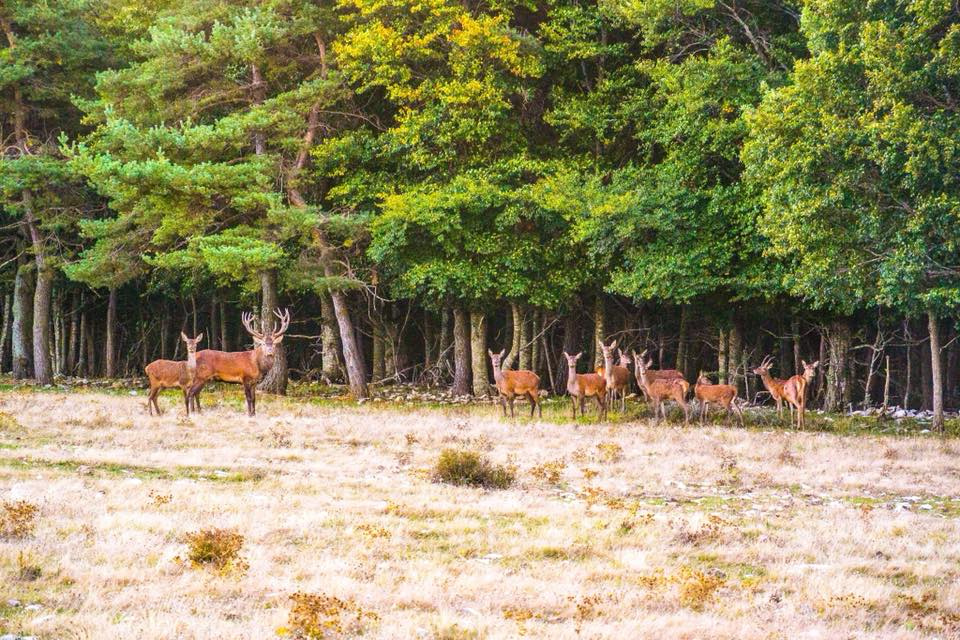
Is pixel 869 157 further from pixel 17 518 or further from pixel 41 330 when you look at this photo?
pixel 41 330

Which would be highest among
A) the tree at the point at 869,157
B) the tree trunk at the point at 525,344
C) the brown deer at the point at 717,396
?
the tree at the point at 869,157

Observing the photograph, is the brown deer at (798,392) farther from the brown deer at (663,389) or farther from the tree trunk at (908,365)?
the tree trunk at (908,365)

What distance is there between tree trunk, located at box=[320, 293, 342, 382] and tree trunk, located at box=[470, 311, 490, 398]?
198 inches

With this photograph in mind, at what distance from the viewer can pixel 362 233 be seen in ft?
86.9

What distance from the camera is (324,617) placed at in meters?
7.19

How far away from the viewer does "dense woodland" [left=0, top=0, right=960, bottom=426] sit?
19.5 m

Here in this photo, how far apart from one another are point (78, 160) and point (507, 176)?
1019 cm

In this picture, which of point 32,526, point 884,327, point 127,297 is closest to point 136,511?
point 32,526

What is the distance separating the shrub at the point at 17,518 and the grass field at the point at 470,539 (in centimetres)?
2

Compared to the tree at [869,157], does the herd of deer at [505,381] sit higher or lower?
lower

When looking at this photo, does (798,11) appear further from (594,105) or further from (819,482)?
(819,482)

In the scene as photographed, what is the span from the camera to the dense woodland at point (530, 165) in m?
19.5

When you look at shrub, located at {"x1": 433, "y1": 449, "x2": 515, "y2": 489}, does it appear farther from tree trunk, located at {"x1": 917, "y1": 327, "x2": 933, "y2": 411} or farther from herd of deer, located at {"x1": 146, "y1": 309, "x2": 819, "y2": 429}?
tree trunk, located at {"x1": 917, "y1": 327, "x2": 933, "y2": 411}

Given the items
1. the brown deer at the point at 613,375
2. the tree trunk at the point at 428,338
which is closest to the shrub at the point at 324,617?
the brown deer at the point at 613,375
